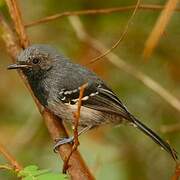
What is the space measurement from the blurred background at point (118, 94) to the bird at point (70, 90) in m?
0.82

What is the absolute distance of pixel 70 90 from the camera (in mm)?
4355

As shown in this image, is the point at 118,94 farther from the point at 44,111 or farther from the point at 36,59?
the point at 44,111

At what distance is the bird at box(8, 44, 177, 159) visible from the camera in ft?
14.0

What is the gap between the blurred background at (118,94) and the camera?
529 cm

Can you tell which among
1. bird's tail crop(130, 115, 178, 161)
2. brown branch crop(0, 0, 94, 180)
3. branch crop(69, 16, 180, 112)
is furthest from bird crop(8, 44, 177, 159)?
branch crop(69, 16, 180, 112)

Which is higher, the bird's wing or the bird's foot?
the bird's foot

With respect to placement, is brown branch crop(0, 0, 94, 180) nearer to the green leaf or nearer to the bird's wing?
the bird's wing

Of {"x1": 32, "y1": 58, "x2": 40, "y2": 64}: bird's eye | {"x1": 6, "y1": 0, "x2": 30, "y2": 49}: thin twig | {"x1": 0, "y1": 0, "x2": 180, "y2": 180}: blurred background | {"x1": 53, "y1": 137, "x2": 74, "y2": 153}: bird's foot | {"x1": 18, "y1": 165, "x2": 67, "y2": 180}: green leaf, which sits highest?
{"x1": 6, "y1": 0, "x2": 30, "y2": 49}: thin twig

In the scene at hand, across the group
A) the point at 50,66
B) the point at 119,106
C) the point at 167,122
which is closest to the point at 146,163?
the point at 167,122

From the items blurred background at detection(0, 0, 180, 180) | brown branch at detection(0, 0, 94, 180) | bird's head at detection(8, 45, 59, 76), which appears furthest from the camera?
blurred background at detection(0, 0, 180, 180)

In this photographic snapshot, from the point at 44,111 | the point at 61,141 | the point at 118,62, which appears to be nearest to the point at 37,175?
the point at 61,141

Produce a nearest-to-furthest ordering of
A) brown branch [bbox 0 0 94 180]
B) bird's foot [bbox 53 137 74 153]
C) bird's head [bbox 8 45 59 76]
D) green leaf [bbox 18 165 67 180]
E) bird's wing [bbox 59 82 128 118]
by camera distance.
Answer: green leaf [bbox 18 165 67 180]
brown branch [bbox 0 0 94 180]
bird's foot [bbox 53 137 74 153]
bird's head [bbox 8 45 59 76]
bird's wing [bbox 59 82 128 118]

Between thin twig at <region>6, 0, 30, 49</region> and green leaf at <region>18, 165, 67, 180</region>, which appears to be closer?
green leaf at <region>18, 165, 67, 180</region>

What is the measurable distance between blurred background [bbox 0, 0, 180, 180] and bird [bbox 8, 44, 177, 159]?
820 millimetres
